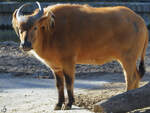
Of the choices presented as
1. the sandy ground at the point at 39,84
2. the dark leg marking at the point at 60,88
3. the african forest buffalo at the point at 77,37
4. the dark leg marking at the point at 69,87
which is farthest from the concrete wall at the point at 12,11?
the dark leg marking at the point at 69,87

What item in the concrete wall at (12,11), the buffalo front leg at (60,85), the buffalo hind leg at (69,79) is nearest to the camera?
the buffalo hind leg at (69,79)

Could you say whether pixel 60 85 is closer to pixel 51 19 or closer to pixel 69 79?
pixel 69 79

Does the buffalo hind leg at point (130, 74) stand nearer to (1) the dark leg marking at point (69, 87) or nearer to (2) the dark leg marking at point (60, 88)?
(1) the dark leg marking at point (69, 87)

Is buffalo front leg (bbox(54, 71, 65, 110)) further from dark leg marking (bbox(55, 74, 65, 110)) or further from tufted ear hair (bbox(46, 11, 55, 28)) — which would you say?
tufted ear hair (bbox(46, 11, 55, 28))

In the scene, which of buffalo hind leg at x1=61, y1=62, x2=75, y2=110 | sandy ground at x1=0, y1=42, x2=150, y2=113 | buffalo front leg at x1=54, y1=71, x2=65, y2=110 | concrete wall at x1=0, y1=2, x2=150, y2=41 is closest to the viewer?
buffalo hind leg at x1=61, y1=62, x2=75, y2=110

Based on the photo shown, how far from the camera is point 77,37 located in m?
7.06

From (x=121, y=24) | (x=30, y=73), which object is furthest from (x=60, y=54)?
(x=30, y=73)

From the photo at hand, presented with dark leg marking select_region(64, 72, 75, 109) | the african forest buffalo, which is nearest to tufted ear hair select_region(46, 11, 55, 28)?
the african forest buffalo

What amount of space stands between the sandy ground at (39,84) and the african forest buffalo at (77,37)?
0.58 meters

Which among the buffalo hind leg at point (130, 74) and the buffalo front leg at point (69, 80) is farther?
the buffalo hind leg at point (130, 74)

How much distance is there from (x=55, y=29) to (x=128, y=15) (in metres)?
1.44

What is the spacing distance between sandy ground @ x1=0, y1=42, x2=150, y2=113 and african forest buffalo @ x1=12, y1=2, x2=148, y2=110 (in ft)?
1.89

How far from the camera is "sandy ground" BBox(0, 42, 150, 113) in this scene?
754 cm

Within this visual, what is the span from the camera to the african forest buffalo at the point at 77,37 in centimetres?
679
